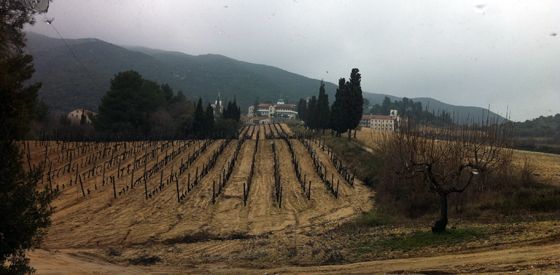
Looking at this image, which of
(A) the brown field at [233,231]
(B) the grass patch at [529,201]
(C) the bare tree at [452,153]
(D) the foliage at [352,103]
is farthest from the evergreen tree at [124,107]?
(B) the grass patch at [529,201]

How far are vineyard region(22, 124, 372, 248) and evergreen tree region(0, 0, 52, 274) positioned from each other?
5.86 ft

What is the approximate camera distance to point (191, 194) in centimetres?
2930

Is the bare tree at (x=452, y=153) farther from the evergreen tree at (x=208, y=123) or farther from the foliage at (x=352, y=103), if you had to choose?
the evergreen tree at (x=208, y=123)

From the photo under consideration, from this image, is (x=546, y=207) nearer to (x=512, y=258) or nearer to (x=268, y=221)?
(x=512, y=258)

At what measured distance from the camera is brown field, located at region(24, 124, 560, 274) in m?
12.6

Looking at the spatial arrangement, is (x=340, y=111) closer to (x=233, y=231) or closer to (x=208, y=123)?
(x=208, y=123)

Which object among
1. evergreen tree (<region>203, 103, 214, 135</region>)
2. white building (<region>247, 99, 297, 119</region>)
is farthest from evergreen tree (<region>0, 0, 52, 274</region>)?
white building (<region>247, 99, 297, 119</region>)

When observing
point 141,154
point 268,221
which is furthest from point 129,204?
point 141,154

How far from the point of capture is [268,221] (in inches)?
905

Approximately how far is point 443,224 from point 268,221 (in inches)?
398

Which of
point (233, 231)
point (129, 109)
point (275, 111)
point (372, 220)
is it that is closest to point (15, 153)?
point (233, 231)

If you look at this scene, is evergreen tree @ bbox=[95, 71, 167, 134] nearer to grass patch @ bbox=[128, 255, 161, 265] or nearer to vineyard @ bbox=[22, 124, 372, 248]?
vineyard @ bbox=[22, 124, 372, 248]

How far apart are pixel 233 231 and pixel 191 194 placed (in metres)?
9.07

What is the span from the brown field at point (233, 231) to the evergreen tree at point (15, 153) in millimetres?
3740
